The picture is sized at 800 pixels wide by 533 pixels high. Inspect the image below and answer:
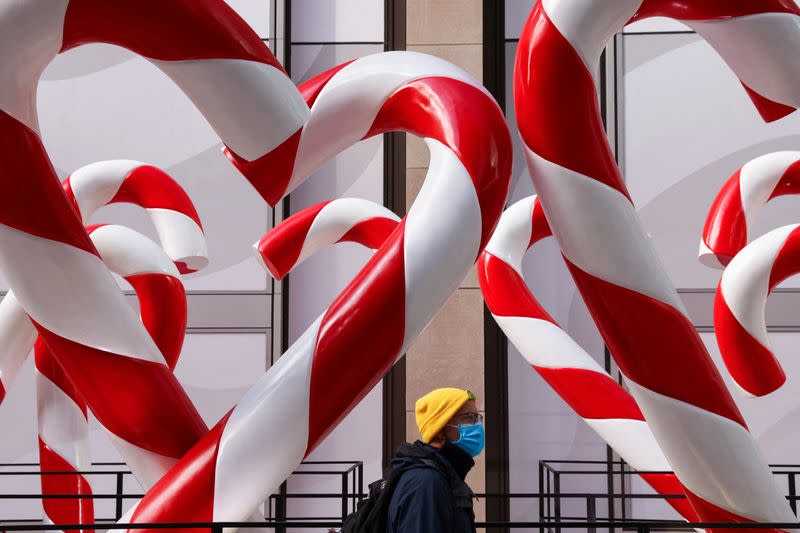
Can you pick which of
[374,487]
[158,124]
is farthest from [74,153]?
[374,487]

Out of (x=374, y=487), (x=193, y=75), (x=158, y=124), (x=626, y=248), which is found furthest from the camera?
(x=158, y=124)

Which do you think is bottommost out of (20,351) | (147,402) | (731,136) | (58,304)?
(147,402)

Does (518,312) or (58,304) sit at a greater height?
(518,312)

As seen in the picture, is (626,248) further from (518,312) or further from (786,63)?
(518,312)

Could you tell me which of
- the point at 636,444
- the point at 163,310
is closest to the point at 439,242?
the point at 636,444

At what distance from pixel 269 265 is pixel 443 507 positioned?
134cm

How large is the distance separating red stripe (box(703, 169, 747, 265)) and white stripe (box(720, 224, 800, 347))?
0.07m

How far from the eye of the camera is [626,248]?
4.04ft

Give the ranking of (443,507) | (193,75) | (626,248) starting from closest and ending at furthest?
(193,75) < (626,248) < (443,507)

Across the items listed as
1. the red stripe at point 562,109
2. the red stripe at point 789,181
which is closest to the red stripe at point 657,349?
the red stripe at point 562,109

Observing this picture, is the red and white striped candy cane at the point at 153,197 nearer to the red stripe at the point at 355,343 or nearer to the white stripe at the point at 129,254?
the white stripe at the point at 129,254

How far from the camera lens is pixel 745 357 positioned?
2121mm

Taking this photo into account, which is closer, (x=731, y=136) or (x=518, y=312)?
(x=518, y=312)

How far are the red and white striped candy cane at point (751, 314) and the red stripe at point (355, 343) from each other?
1.23m
